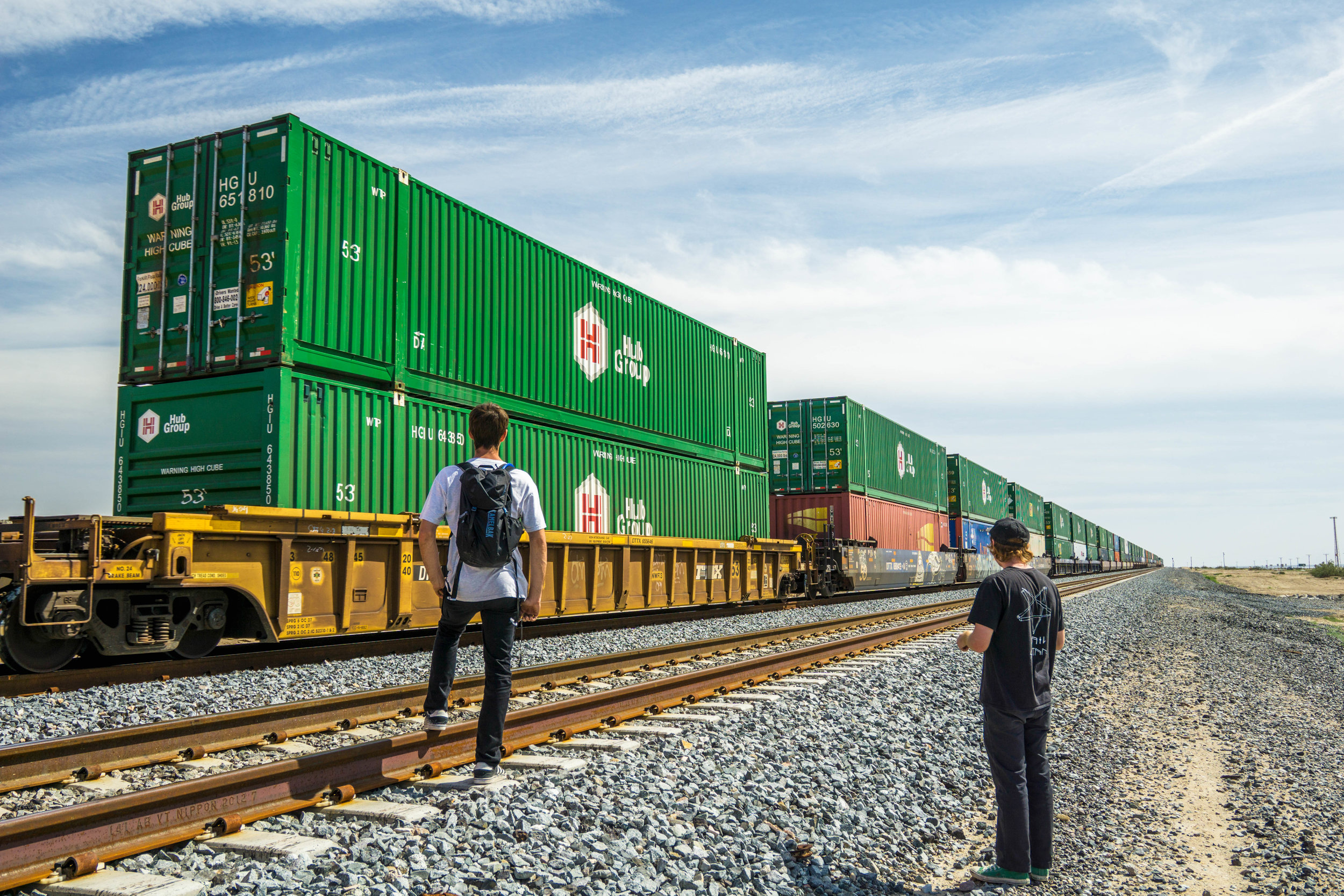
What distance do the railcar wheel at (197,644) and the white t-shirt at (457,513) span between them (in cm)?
494

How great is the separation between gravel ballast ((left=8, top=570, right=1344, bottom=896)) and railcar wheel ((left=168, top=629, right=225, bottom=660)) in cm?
497

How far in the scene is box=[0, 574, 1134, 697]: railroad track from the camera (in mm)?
6777

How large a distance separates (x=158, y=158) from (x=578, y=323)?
585 cm

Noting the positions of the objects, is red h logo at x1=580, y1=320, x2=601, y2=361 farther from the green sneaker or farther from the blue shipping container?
the blue shipping container

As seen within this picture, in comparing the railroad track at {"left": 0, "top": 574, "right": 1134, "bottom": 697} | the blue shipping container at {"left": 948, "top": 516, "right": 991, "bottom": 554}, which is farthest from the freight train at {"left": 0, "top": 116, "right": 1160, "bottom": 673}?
the blue shipping container at {"left": 948, "top": 516, "right": 991, "bottom": 554}

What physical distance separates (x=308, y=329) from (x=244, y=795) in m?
6.45

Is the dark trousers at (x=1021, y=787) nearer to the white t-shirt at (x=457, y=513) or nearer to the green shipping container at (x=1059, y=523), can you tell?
the white t-shirt at (x=457, y=513)

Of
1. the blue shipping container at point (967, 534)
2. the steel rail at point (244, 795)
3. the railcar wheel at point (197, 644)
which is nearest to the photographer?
the steel rail at point (244, 795)

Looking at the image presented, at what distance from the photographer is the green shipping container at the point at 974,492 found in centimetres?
3550

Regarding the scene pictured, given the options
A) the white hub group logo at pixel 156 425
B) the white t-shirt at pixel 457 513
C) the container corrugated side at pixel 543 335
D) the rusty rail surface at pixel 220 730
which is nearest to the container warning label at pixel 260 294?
the white hub group logo at pixel 156 425

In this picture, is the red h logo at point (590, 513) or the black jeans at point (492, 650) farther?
the red h logo at point (590, 513)

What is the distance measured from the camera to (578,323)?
45.0 ft

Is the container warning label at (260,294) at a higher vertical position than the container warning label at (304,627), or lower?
higher

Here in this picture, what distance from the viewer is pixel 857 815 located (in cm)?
420
